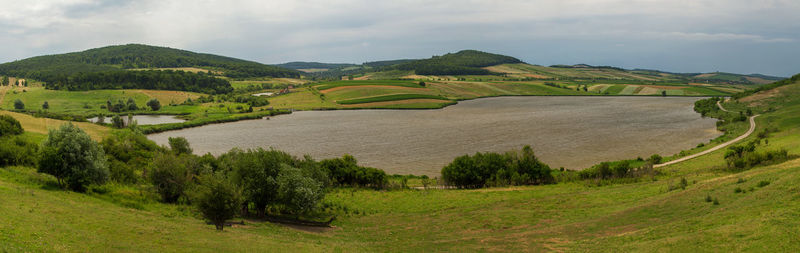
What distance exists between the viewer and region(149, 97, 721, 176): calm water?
235ft

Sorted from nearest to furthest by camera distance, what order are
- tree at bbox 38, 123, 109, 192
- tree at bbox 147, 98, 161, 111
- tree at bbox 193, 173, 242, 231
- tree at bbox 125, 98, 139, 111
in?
tree at bbox 193, 173, 242, 231 < tree at bbox 38, 123, 109, 192 < tree at bbox 125, 98, 139, 111 < tree at bbox 147, 98, 161, 111

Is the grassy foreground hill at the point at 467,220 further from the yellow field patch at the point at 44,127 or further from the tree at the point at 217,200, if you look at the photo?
the yellow field patch at the point at 44,127

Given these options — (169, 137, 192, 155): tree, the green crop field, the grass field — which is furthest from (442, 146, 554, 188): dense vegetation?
the grass field

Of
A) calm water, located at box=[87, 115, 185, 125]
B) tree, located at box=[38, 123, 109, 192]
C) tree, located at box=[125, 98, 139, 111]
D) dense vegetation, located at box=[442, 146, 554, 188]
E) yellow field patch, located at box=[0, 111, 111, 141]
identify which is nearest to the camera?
tree, located at box=[38, 123, 109, 192]

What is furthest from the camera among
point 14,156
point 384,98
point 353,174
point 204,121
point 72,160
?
point 384,98

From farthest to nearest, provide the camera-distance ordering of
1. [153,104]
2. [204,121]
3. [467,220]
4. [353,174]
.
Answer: [153,104] → [204,121] → [353,174] → [467,220]

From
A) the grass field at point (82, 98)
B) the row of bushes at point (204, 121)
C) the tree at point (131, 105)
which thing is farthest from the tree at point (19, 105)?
the row of bushes at point (204, 121)

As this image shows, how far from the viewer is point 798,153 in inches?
1757

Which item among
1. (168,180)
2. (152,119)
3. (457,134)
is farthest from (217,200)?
(152,119)

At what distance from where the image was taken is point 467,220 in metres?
34.1

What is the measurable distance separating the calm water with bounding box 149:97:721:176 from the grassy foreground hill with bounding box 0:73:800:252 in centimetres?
2208

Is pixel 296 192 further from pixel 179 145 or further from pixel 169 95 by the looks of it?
pixel 169 95

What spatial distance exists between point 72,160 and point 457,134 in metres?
72.2

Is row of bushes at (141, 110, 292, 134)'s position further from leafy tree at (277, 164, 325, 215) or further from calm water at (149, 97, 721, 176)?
leafy tree at (277, 164, 325, 215)
